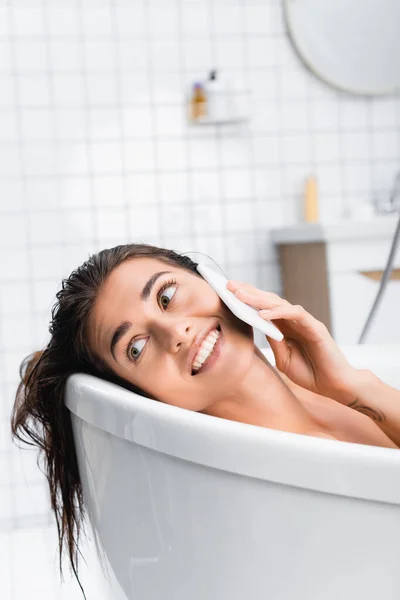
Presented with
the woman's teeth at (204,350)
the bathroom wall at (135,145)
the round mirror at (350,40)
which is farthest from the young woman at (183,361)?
the round mirror at (350,40)

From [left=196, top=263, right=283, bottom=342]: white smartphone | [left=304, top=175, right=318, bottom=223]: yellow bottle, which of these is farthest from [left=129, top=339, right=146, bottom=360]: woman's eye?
[left=304, top=175, right=318, bottom=223]: yellow bottle

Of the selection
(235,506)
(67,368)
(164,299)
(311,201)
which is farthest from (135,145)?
(235,506)

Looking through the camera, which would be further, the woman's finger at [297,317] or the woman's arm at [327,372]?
the woman's arm at [327,372]

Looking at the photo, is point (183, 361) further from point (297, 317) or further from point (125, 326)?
point (297, 317)

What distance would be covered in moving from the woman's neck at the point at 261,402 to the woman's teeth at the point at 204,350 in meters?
0.11

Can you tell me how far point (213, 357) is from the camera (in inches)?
51.0

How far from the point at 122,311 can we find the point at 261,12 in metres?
2.16

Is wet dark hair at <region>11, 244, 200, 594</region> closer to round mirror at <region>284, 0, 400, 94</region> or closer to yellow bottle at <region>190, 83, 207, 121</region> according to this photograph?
yellow bottle at <region>190, 83, 207, 121</region>

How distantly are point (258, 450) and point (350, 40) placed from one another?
8.38 ft

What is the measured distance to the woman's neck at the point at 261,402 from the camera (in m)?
1.39

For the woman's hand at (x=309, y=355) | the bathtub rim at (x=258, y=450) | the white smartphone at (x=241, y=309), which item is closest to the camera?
the bathtub rim at (x=258, y=450)

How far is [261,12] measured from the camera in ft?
10.1

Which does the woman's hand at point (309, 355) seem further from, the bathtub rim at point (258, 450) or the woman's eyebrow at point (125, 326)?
the bathtub rim at point (258, 450)

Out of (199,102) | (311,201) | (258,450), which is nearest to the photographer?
(258,450)
